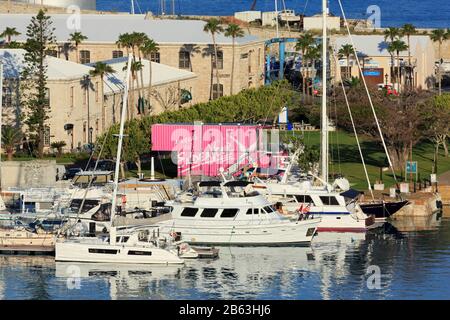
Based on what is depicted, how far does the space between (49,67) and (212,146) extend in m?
15.0

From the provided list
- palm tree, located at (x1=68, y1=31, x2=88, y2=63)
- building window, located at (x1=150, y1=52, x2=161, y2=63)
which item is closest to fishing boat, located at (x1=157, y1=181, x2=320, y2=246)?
palm tree, located at (x1=68, y1=31, x2=88, y2=63)

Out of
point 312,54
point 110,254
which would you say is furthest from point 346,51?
point 110,254

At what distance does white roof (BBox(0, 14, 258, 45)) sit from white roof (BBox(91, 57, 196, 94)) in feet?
16.3

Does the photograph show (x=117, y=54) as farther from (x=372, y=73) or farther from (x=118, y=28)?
(x=372, y=73)

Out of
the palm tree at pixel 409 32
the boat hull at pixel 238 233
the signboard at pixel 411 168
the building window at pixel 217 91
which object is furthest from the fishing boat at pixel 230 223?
the palm tree at pixel 409 32

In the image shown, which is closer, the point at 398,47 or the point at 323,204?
the point at 323,204

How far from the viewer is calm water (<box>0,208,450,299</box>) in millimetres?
71000

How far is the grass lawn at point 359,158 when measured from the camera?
98688 mm

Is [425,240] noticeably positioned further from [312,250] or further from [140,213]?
[140,213]

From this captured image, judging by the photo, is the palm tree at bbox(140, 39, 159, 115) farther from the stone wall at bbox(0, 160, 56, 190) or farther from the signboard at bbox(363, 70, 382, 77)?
the signboard at bbox(363, 70, 382, 77)

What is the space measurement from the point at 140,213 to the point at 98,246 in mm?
6818

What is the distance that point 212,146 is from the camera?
98.2 meters

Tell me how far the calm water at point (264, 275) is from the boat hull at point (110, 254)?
453 millimetres
